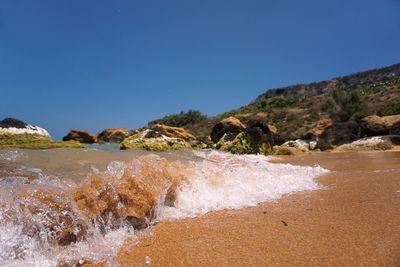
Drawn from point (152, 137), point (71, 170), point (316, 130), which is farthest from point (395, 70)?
point (71, 170)

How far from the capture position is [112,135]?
38.3 metres

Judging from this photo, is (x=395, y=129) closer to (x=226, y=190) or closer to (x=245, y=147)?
(x=245, y=147)

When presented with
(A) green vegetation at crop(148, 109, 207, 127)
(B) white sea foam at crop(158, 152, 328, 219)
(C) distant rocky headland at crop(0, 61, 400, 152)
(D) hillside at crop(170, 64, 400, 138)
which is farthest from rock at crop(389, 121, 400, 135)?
(A) green vegetation at crop(148, 109, 207, 127)

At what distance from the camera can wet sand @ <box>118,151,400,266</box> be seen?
182cm

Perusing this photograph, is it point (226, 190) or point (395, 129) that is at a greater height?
point (395, 129)

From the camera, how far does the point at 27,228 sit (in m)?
1.95

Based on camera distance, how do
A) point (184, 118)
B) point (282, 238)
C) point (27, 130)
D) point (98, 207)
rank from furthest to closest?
1. point (184, 118)
2. point (27, 130)
3. point (98, 207)
4. point (282, 238)

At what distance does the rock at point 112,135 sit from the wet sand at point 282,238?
1369 inches

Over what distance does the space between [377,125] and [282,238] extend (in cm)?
1857

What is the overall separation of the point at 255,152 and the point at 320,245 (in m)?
12.6

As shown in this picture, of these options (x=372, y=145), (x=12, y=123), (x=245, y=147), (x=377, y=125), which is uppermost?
(x=12, y=123)

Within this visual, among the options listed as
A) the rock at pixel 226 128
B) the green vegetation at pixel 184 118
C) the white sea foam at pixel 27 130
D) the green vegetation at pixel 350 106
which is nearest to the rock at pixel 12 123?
the white sea foam at pixel 27 130

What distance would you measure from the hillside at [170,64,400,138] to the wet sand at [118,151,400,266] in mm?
22030

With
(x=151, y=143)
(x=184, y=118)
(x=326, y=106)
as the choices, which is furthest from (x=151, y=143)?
(x=184, y=118)
